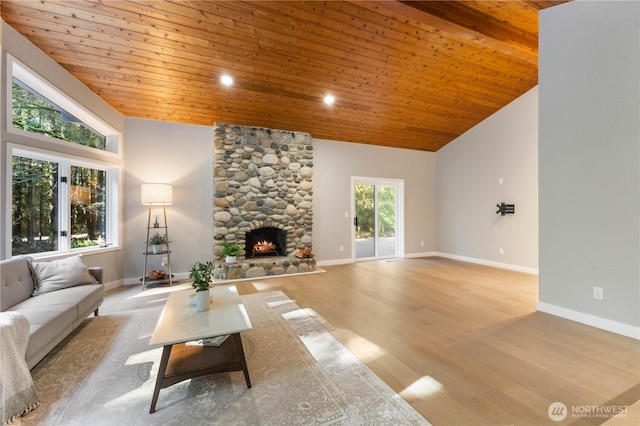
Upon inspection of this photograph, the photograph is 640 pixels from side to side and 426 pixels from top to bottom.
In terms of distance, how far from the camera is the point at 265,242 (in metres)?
5.97

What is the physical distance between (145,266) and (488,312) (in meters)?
5.21

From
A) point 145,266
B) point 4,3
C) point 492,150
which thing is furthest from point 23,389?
point 492,150

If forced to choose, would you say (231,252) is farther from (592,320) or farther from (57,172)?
(592,320)

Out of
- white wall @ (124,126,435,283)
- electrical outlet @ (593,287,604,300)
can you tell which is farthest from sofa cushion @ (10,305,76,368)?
electrical outlet @ (593,287,604,300)

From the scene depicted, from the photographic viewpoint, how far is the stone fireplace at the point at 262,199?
5.28m

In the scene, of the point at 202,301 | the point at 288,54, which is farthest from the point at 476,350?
the point at 288,54

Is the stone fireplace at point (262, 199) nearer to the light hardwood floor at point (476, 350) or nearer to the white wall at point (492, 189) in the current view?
the light hardwood floor at point (476, 350)

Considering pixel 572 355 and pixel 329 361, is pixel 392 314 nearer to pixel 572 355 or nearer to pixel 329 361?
pixel 329 361

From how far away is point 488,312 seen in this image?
11.0 feet

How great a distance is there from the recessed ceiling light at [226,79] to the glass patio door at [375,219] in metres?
3.61

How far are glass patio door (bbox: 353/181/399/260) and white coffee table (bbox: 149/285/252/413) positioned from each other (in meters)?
4.72

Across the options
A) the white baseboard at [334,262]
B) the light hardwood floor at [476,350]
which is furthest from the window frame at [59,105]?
the white baseboard at [334,262]

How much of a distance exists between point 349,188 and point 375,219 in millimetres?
1134

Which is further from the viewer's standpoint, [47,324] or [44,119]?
[44,119]
